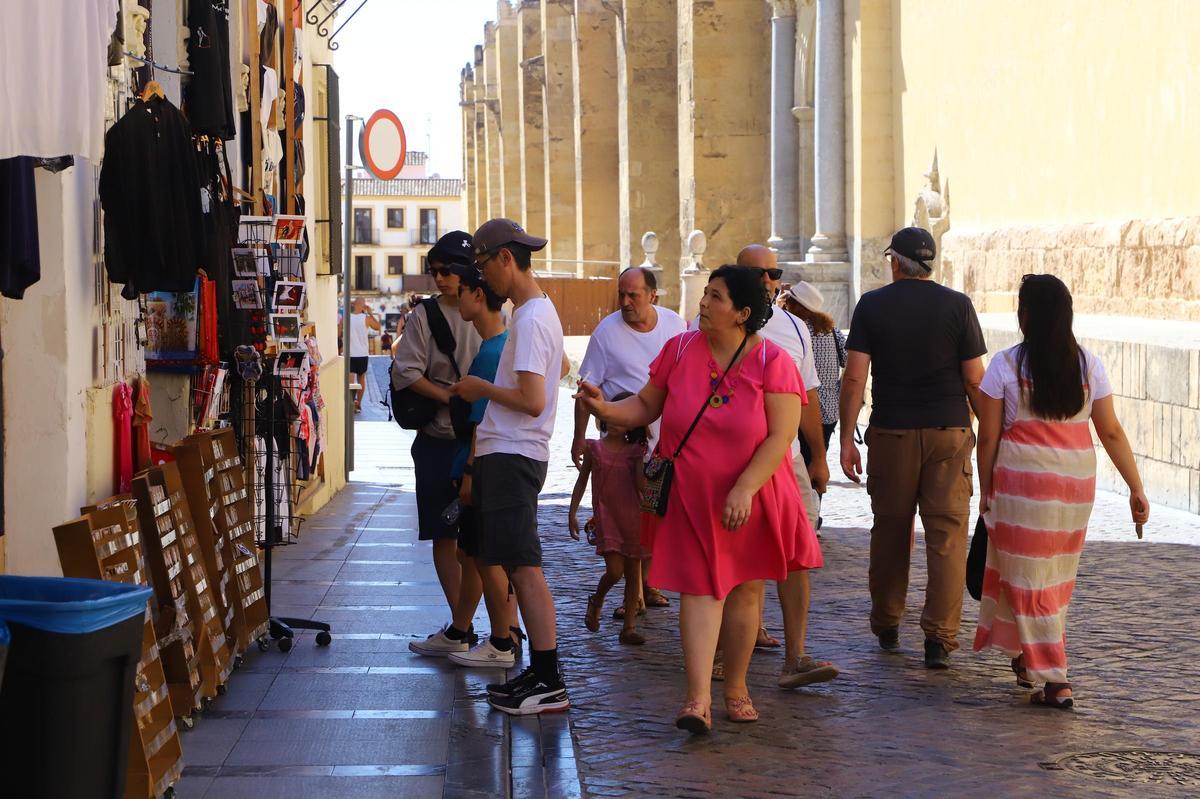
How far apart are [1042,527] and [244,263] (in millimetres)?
3991

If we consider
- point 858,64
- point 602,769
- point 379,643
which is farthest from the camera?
point 858,64

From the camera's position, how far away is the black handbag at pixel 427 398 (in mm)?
7336

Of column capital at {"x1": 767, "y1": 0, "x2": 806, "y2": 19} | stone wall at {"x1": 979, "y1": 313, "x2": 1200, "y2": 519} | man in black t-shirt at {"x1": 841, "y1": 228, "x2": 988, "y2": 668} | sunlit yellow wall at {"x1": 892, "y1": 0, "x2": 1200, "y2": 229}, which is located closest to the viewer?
man in black t-shirt at {"x1": 841, "y1": 228, "x2": 988, "y2": 668}

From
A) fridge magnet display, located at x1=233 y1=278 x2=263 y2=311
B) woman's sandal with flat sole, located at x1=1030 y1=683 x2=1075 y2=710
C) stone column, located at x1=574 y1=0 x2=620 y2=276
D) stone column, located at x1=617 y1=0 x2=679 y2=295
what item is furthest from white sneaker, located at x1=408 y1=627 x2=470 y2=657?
stone column, located at x1=574 y1=0 x2=620 y2=276

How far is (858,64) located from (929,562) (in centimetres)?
1696

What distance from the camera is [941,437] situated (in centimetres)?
713

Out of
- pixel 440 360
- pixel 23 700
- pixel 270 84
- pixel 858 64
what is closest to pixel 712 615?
pixel 440 360

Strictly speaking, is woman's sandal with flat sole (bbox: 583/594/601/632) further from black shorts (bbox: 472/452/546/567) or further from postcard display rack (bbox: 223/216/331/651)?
black shorts (bbox: 472/452/546/567)

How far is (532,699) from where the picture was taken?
624 centimetres

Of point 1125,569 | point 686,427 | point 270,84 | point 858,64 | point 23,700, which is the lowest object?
point 1125,569

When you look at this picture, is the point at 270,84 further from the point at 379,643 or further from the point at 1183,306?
the point at 1183,306

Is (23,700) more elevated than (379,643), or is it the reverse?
(23,700)

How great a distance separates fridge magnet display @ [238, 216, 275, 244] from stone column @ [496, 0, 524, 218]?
46.8 meters

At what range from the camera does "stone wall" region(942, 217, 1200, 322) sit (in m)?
13.7
